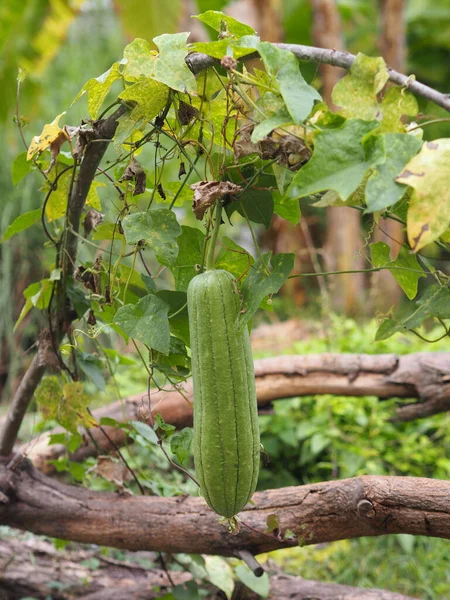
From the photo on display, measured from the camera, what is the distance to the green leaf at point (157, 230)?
4.16 feet

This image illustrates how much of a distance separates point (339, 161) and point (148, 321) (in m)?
0.52

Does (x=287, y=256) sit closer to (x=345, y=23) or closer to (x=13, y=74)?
(x=13, y=74)

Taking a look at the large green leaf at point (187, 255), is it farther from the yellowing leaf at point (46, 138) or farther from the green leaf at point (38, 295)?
the green leaf at point (38, 295)

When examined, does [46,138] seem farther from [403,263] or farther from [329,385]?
[329,385]

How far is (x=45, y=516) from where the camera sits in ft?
6.05

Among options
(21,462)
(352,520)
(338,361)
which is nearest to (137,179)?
(352,520)

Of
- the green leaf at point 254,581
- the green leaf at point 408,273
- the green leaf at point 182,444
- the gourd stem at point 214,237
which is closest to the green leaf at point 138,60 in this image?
the gourd stem at point 214,237

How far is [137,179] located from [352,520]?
2.75ft

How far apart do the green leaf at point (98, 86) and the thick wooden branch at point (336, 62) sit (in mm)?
136

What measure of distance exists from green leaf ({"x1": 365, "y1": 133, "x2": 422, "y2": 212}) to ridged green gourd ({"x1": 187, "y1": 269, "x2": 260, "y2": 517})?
0.34m

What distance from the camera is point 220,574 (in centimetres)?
194

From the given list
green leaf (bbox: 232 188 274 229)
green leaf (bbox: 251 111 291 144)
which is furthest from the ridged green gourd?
green leaf (bbox: 251 111 291 144)

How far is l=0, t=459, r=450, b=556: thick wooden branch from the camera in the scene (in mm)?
1400

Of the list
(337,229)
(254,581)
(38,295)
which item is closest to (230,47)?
(38,295)
